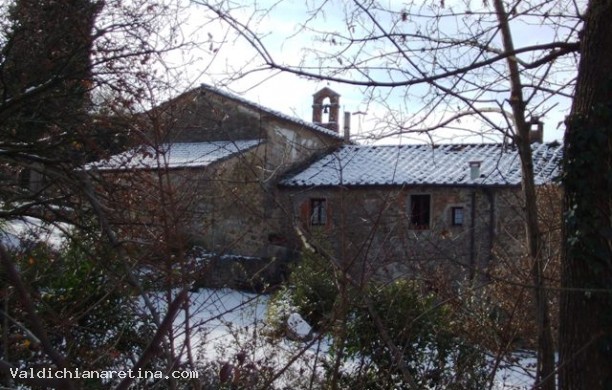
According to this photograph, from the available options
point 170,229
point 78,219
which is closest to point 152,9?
point 78,219

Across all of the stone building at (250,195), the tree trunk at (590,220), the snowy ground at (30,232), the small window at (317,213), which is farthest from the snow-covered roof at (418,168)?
the tree trunk at (590,220)

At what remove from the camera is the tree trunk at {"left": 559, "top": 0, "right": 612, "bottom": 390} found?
3762 millimetres

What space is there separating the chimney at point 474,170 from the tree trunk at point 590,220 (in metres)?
12.5

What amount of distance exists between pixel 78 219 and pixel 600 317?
3.94 metres

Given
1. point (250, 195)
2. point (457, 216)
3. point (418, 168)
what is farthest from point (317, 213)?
point (418, 168)

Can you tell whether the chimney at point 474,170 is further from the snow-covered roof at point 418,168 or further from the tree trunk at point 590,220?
the tree trunk at point 590,220

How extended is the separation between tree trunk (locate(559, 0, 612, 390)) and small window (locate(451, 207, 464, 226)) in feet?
41.7

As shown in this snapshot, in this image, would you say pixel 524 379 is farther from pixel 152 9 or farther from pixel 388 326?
pixel 152 9

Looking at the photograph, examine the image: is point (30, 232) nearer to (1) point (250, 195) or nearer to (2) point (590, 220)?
(1) point (250, 195)

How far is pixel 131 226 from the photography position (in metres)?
4.85

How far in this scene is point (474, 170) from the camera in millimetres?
16578

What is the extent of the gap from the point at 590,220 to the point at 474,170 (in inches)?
A: 511

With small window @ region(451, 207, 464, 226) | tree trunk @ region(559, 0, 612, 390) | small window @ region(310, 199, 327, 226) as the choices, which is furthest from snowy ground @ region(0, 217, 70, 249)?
small window @ region(451, 207, 464, 226)

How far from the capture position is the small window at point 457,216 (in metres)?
16.5
